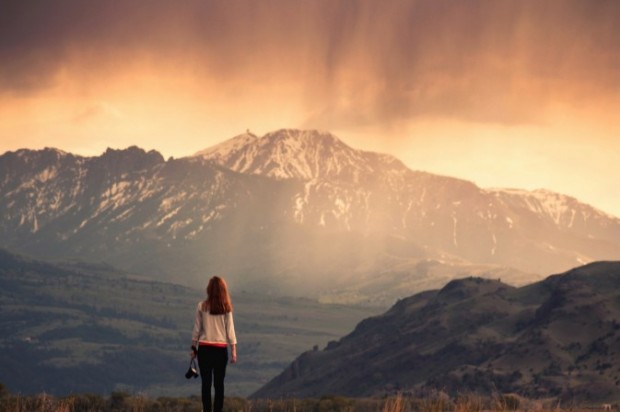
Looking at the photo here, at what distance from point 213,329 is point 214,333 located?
0.53 ft

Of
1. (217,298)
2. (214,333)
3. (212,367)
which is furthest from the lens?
(212,367)

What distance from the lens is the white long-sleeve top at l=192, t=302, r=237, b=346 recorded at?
49.3 m

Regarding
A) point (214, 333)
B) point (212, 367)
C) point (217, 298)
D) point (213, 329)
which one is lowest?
point (212, 367)

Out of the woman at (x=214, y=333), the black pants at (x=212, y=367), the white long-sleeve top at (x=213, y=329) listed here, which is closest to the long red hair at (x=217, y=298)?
the woman at (x=214, y=333)

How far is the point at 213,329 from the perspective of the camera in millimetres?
49469

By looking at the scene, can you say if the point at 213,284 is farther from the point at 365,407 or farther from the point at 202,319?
the point at 365,407

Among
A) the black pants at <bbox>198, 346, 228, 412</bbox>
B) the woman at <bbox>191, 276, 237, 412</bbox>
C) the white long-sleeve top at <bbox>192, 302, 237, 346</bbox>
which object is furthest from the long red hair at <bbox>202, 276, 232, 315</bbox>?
the black pants at <bbox>198, 346, 228, 412</bbox>

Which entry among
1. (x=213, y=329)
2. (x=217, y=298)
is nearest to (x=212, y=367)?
(x=213, y=329)

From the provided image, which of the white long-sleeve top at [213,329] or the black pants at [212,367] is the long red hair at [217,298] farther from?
the black pants at [212,367]

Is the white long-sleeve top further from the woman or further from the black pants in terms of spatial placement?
the black pants

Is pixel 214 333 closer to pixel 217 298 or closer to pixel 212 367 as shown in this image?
pixel 212 367

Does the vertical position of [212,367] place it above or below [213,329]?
below

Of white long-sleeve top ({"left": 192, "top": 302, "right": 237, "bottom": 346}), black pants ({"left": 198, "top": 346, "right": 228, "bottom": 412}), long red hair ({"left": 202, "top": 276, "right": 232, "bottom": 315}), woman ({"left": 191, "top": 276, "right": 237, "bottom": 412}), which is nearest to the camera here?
Answer: long red hair ({"left": 202, "top": 276, "right": 232, "bottom": 315})

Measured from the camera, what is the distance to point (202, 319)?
49.3 m
